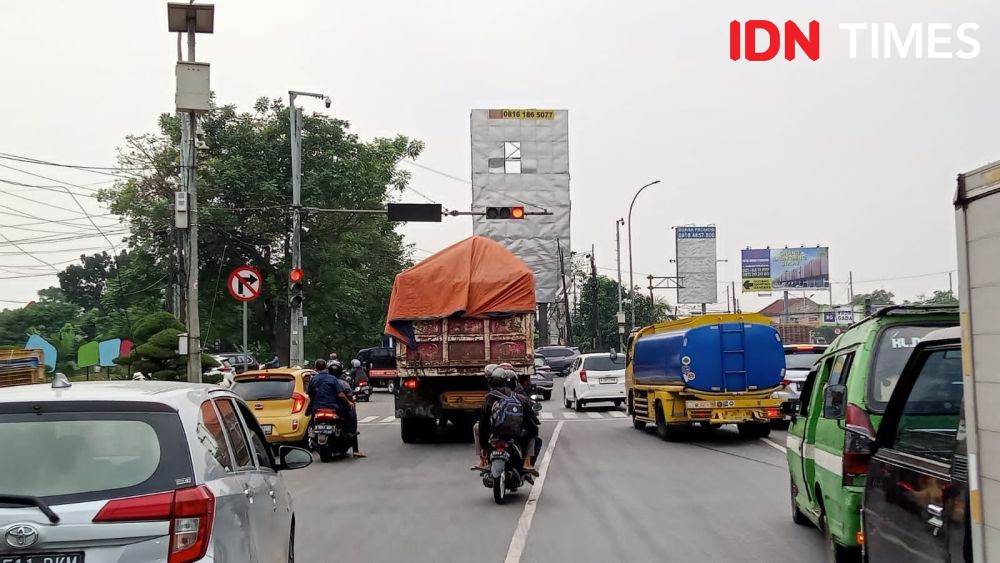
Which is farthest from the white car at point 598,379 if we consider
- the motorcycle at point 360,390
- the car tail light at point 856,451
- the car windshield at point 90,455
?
the car windshield at point 90,455

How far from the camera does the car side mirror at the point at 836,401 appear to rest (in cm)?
619

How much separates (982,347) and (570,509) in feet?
24.7

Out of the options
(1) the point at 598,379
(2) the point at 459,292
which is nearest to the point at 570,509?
(2) the point at 459,292

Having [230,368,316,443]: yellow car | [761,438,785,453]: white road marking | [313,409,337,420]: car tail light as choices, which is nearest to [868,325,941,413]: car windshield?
[761,438,785,453]: white road marking

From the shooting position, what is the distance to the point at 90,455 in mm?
4188

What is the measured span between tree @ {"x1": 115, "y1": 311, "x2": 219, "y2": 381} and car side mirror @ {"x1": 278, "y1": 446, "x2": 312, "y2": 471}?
19.4 m

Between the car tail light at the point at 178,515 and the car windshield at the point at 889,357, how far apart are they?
423 centimetres

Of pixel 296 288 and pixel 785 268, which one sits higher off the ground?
pixel 785 268

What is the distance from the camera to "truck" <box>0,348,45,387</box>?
18578 millimetres

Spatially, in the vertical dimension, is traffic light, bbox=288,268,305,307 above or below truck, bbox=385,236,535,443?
above

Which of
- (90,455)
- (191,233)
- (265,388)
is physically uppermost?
(191,233)

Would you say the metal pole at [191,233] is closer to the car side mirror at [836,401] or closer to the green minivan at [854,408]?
the green minivan at [854,408]

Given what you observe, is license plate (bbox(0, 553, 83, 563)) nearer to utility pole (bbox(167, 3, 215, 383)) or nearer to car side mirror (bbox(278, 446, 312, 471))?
car side mirror (bbox(278, 446, 312, 471))

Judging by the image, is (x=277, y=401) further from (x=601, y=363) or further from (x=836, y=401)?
(x=601, y=363)
